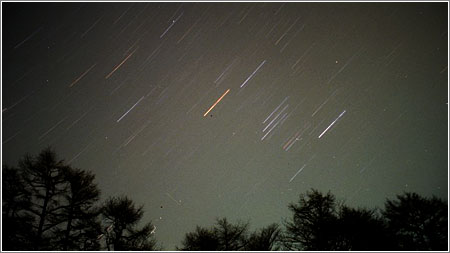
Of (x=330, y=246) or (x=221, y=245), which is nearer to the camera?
(x=330, y=246)

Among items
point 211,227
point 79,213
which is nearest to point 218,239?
point 211,227

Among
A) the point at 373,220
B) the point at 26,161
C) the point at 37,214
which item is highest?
the point at 26,161

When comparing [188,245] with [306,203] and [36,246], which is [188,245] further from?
[36,246]

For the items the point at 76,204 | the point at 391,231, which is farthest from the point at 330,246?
the point at 76,204

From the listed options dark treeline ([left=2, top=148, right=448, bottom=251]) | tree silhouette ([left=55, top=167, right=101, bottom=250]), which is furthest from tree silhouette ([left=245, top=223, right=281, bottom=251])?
tree silhouette ([left=55, top=167, right=101, bottom=250])

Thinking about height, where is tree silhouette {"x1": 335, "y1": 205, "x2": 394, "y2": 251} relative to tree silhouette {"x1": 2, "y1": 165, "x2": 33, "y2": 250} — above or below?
below

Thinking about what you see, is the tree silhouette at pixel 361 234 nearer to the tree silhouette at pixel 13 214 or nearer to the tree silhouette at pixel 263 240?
the tree silhouette at pixel 263 240

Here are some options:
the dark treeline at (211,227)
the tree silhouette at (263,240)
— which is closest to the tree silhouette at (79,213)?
the dark treeline at (211,227)

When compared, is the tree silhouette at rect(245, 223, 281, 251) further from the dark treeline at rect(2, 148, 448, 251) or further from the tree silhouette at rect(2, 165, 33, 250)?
the tree silhouette at rect(2, 165, 33, 250)
